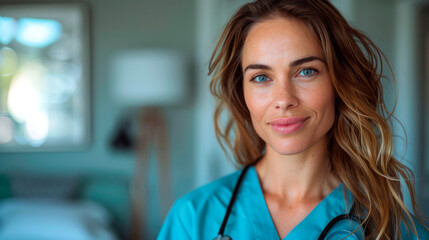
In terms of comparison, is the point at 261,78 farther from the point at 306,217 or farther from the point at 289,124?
the point at 306,217

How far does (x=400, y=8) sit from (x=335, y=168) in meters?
2.45

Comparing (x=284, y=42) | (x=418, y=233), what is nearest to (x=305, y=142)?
(x=284, y=42)

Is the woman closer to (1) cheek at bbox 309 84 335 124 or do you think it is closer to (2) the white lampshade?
(1) cheek at bbox 309 84 335 124

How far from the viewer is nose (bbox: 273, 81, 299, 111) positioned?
0.99 meters

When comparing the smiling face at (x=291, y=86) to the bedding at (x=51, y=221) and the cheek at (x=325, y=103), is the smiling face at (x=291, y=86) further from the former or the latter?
the bedding at (x=51, y=221)

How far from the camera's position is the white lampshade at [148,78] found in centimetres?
290

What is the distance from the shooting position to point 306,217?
43.0 inches


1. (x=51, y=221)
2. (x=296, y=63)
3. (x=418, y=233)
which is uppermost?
(x=296, y=63)

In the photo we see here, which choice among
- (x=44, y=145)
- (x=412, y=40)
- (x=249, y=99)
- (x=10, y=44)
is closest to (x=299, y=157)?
(x=249, y=99)

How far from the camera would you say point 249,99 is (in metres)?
1.09

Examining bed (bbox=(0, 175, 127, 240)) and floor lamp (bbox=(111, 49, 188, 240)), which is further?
floor lamp (bbox=(111, 49, 188, 240))

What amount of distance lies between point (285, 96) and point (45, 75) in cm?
283

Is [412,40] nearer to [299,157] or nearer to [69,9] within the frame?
[299,157]

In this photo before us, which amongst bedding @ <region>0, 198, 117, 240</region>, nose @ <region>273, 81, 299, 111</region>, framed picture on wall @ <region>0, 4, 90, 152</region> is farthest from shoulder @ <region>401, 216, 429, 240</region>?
framed picture on wall @ <region>0, 4, 90, 152</region>
